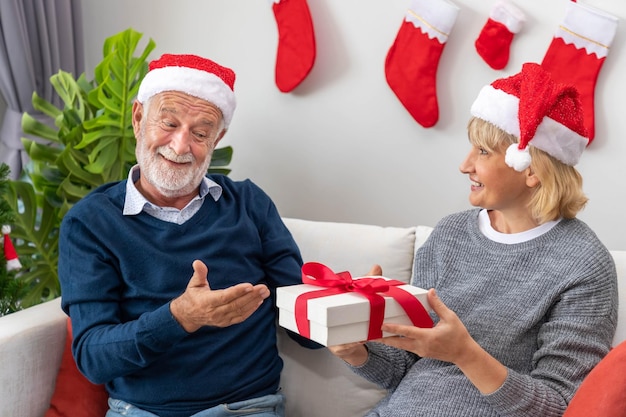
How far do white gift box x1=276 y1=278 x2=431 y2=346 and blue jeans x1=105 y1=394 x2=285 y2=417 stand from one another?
40cm

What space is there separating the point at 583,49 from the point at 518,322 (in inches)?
37.6

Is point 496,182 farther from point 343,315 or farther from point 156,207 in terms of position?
point 156,207

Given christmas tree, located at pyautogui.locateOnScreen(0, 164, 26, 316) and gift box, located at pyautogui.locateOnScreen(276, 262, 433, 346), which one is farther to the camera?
christmas tree, located at pyautogui.locateOnScreen(0, 164, 26, 316)

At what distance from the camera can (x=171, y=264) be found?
1.87 meters

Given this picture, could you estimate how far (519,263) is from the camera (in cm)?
170

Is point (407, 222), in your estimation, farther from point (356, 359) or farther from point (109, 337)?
point (109, 337)

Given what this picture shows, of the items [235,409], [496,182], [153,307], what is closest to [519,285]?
[496,182]

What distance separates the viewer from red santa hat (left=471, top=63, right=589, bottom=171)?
5.41 feet

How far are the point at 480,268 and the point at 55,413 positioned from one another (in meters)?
1.11

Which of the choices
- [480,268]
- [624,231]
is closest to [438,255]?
[480,268]

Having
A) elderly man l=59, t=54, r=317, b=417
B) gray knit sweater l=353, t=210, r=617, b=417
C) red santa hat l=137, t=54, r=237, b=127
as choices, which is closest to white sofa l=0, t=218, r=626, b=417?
elderly man l=59, t=54, r=317, b=417

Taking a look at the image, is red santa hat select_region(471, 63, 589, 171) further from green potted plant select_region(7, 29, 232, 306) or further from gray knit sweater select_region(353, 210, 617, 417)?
green potted plant select_region(7, 29, 232, 306)

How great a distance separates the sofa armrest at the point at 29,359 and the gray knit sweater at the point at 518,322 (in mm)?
794

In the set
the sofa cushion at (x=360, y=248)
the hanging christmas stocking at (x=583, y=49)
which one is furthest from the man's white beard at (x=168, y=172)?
the hanging christmas stocking at (x=583, y=49)
